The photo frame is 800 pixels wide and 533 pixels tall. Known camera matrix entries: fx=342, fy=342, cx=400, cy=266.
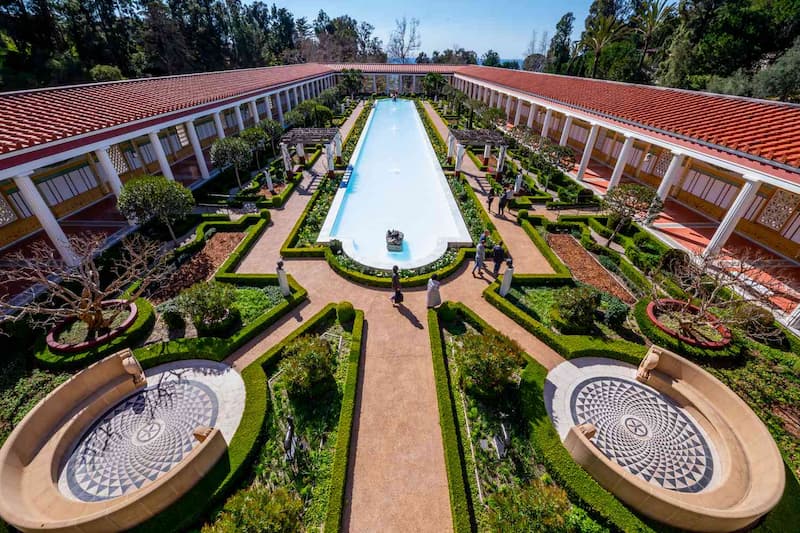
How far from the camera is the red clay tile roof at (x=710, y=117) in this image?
48.3 feet

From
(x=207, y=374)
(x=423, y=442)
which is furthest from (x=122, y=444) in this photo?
(x=423, y=442)

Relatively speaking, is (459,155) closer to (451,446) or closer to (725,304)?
(725,304)

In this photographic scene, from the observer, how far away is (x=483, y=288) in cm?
1580

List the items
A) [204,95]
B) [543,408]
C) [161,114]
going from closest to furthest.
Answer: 1. [543,408]
2. [161,114]
3. [204,95]

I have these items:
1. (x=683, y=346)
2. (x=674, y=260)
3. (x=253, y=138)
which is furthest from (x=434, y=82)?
(x=683, y=346)

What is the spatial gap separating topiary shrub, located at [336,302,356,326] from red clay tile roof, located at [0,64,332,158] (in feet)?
45.9

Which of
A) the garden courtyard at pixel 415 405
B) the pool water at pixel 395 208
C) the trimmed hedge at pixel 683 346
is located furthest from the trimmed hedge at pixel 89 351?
the trimmed hedge at pixel 683 346

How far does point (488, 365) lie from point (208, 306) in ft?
32.2

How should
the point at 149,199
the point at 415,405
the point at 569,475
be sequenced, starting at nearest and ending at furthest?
the point at 569,475
the point at 415,405
the point at 149,199

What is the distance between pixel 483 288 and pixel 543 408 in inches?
253

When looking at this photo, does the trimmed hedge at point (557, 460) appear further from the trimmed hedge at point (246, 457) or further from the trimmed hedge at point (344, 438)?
the trimmed hedge at point (246, 457)

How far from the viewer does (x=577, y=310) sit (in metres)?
12.9

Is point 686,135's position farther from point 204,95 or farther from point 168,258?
point 204,95

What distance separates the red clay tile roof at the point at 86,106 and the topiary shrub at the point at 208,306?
9.25m
